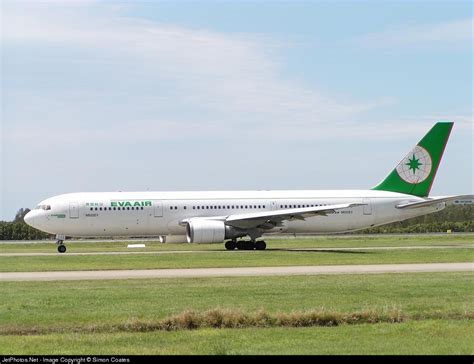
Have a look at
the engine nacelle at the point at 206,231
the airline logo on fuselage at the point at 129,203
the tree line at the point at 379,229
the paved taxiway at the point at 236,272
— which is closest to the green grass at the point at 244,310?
the paved taxiway at the point at 236,272

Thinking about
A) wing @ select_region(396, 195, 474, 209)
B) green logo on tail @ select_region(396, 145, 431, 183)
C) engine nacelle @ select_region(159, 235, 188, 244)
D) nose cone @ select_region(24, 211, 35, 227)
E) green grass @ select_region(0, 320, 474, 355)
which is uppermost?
green logo on tail @ select_region(396, 145, 431, 183)

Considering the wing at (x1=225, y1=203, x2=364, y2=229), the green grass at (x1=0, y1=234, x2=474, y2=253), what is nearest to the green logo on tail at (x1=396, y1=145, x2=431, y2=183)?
the green grass at (x1=0, y1=234, x2=474, y2=253)

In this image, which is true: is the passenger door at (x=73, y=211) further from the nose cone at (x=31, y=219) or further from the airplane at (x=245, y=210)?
the nose cone at (x=31, y=219)

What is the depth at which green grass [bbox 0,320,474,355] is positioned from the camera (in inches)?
527

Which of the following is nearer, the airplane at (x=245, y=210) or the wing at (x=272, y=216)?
the wing at (x=272, y=216)

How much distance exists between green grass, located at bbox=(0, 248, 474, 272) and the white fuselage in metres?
6.45

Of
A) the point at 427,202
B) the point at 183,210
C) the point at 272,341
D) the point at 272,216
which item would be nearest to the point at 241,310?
the point at 272,341

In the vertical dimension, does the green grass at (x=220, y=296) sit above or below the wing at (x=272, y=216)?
below

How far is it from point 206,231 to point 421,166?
580 inches

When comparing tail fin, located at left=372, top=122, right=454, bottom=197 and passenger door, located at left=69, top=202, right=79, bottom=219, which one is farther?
tail fin, located at left=372, top=122, right=454, bottom=197

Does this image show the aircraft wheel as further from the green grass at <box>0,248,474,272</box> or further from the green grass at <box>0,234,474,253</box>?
the green grass at <box>0,248,474,272</box>

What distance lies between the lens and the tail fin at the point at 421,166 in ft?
164

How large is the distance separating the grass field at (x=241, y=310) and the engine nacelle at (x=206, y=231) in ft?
60.3
